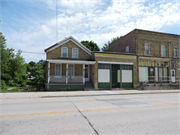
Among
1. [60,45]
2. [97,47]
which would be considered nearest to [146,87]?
[60,45]

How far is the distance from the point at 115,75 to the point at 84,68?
5.36 meters

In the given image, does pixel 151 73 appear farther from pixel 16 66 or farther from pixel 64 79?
pixel 16 66

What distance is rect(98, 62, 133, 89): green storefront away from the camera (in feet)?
59.5

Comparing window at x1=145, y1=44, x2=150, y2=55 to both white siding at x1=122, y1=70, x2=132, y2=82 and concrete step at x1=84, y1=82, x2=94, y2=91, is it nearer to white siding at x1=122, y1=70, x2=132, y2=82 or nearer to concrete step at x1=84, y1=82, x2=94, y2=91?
white siding at x1=122, y1=70, x2=132, y2=82

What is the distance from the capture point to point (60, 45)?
19172mm

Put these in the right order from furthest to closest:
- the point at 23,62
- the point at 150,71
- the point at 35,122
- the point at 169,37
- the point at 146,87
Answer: the point at 23,62 → the point at 169,37 → the point at 150,71 → the point at 146,87 → the point at 35,122

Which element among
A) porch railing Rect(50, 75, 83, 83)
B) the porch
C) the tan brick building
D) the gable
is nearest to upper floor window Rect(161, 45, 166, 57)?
the tan brick building

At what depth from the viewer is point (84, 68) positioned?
1773cm

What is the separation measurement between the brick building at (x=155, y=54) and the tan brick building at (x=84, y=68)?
193 centimetres

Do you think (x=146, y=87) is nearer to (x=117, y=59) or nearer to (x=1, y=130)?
(x=117, y=59)

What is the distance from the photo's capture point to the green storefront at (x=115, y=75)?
18141 millimetres

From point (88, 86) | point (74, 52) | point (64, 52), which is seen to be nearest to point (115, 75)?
point (88, 86)

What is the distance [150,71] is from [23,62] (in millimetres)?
28942

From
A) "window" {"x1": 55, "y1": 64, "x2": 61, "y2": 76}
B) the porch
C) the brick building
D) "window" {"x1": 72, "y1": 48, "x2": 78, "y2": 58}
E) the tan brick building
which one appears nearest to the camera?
the porch
